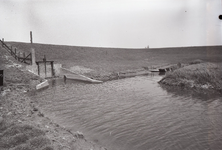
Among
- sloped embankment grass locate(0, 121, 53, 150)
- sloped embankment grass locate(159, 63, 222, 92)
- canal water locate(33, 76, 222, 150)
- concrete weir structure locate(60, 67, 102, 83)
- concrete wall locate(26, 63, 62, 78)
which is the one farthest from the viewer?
concrete wall locate(26, 63, 62, 78)

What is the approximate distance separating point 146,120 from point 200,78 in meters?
10.0

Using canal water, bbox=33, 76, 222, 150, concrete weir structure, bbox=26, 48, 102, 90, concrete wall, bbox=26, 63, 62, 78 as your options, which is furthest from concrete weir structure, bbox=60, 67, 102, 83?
canal water, bbox=33, 76, 222, 150

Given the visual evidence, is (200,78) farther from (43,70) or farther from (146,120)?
(43,70)

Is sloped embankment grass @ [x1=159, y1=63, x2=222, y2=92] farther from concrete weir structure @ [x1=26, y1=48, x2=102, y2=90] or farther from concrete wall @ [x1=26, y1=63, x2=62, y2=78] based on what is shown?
concrete wall @ [x1=26, y1=63, x2=62, y2=78]

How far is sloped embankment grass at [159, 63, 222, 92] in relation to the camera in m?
14.1

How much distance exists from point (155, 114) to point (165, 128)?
1.64m

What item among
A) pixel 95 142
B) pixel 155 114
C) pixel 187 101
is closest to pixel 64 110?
pixel 95 142

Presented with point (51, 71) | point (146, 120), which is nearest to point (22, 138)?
point (146, 120)

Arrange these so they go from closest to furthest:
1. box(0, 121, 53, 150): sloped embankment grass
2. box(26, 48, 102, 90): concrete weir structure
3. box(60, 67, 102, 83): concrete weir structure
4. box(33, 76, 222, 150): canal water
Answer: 1. box(0, 121, 53, 150): sloped embankment grass
2. box(33, 76, 222, 150): canal water
3. box(60, 67, 102, 83): concrete weir structure
4. box(26, 48, 102, 90): concrete weir structure

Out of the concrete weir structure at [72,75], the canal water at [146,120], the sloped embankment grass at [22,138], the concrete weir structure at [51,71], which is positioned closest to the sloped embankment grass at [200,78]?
the canal water at [146,120]

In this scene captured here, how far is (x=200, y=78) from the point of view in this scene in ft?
48.9

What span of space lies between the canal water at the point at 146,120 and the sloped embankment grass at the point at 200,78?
2796 millimetres

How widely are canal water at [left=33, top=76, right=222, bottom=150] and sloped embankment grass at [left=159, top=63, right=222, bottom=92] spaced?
9.17ft

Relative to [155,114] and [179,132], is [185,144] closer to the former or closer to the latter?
[179,132]
